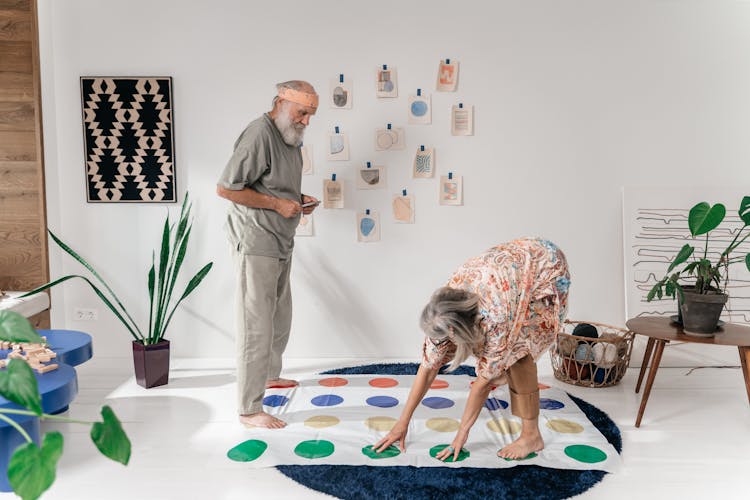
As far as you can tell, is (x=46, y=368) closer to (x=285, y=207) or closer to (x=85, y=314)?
(x=285, y=207)

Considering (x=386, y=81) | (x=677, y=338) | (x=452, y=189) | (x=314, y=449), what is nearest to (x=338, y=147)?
(x=386, y=81)

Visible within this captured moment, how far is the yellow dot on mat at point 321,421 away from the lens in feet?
8.53

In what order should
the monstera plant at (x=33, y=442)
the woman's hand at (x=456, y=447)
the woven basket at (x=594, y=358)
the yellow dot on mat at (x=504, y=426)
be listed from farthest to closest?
the woven basket at (x=594, y=358)
the yellow dot on mat at (x=504, y=426)
the woman's hand at (x=456, y=447)
the monstera plant at (x=33, y=442)

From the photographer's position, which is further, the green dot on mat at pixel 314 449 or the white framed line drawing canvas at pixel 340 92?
the white framed line drawing canvas at pixel 340 92

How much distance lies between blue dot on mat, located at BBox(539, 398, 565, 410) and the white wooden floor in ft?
0.63

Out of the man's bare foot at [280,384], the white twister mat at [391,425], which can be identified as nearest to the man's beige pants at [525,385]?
the white twister mat at [391,425]

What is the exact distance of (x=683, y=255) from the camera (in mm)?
2635

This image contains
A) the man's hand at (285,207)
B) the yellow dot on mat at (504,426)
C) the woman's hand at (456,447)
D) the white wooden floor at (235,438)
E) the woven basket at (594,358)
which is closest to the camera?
the white wooden floor at (235,438)

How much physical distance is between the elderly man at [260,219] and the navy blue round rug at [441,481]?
19.3 inches

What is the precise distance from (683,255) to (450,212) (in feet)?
4.33

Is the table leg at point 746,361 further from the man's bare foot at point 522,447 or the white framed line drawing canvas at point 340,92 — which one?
the white framed line drawing canvas at point 340,92

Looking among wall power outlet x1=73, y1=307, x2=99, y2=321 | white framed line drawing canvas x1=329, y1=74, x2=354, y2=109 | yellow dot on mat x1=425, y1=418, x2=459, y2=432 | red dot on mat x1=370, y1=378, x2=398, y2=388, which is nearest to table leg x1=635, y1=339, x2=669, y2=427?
yellow dot on mat x1=425, y1=418, x2=459, y2=432

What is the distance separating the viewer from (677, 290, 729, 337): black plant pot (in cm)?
257

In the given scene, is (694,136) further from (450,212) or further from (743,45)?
(450,212)
